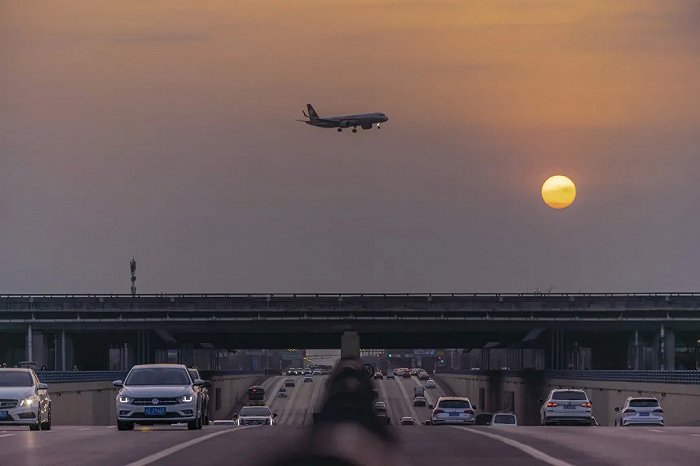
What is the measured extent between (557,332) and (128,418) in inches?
4101

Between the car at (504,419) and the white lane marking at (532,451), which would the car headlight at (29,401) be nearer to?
the white lane marking at (532,451)

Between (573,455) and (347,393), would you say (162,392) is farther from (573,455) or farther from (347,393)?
(347,393)

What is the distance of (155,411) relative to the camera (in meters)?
35.4

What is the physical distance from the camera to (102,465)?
69.1ft

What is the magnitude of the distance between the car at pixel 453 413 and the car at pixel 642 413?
339 inches

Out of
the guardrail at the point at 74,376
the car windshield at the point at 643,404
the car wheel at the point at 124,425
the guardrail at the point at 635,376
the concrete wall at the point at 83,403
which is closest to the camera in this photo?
the car wheel at the point at 124,425

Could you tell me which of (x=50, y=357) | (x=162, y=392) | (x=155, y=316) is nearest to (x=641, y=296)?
(x=155, y=316)

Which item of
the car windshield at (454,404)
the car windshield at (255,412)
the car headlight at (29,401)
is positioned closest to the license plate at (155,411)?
the car headlight at (29,401)

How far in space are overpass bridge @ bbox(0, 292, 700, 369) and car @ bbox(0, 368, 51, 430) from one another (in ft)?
299

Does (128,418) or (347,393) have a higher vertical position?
(347,393)

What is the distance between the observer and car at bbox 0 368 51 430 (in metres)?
36.6

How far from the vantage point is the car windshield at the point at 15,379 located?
1491 inches

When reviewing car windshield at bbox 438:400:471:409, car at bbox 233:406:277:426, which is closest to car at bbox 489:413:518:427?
car windshield at bbox 438:400:471:409

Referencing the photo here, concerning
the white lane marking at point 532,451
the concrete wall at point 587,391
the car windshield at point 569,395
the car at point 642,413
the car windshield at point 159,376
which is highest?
the car windshield at point 159,376
